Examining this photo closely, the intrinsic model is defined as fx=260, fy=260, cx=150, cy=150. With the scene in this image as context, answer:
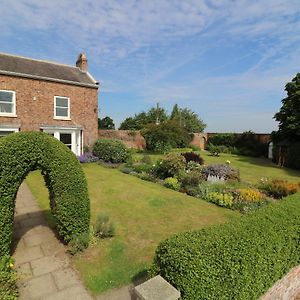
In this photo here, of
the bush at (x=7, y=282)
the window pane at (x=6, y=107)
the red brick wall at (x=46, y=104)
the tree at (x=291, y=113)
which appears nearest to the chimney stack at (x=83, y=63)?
the red brick wall at (x=46, y=104)

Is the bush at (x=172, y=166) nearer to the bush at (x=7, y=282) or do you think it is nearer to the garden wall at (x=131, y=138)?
the bush at (x=7, y=282)

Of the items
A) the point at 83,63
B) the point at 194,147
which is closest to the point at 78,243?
the point at 83,63

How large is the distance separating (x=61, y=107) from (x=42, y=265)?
16.3 meters

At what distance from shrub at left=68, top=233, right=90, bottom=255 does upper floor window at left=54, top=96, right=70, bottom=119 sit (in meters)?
15.4

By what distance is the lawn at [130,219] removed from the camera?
5449 mm

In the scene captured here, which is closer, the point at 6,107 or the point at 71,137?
the point at 6,107

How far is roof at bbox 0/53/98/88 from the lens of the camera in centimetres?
1822

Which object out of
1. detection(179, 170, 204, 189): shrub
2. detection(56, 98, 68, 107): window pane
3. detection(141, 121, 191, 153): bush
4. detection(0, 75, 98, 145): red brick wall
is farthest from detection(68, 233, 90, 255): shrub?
detection(141, 121, 191, 153): bush

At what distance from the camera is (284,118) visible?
71.5 ft

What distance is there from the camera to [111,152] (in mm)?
19828

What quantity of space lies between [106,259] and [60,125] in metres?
15.9

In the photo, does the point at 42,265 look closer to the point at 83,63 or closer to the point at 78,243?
the point at 78,243

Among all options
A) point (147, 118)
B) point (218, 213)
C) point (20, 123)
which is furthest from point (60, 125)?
point (147, 118)

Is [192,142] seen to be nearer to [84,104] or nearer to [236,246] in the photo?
[84,104]
